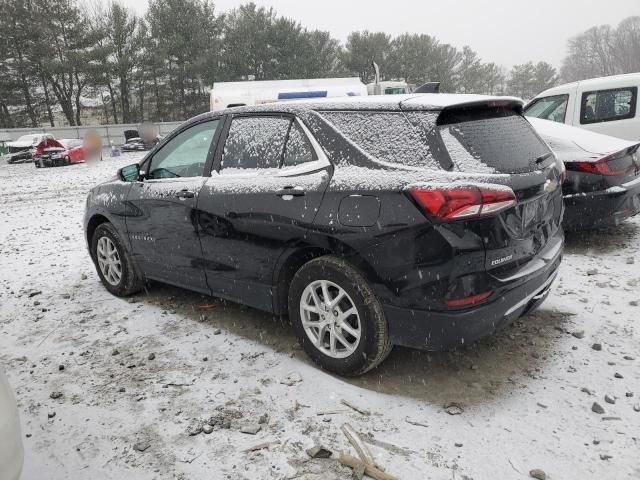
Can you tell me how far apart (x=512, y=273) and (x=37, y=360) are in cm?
332

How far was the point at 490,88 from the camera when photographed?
80.6 metres

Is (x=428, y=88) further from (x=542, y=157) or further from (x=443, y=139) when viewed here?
(x=443, y=139)

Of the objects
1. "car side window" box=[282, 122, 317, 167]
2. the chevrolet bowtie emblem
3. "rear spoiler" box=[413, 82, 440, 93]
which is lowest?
the chevrolet bowtie emblem

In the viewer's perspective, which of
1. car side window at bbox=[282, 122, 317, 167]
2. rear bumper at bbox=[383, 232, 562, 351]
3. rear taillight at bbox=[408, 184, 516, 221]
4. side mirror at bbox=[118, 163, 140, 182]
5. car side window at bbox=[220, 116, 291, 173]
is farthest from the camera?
side mirror at bbox=[118, 163, 140, 182]

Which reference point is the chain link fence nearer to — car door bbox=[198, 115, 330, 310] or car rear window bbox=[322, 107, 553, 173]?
car door bbox=[198, 115, 330, 310]

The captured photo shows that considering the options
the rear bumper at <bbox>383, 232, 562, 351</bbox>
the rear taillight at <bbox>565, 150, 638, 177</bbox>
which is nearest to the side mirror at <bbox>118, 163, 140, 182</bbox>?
the rear bumper at <bbox>383, 232, 562, 351</bbox>

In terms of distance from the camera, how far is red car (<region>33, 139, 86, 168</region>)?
69.2 feet

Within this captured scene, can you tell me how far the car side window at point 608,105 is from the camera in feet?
24.5

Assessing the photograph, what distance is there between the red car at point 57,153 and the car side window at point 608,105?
803 inches

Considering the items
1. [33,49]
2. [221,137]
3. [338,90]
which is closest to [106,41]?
[33,49]

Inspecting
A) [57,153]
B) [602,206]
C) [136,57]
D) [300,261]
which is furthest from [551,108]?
[136,57]

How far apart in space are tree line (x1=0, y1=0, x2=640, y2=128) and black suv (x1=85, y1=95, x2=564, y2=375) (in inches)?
1602

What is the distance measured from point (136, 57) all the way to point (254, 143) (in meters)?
43.2

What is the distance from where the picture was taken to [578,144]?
519cm
